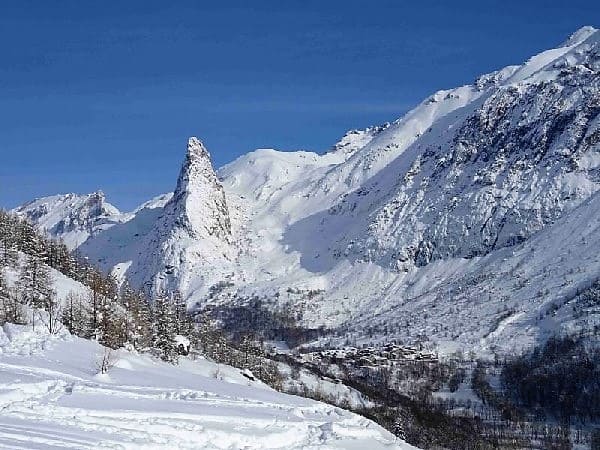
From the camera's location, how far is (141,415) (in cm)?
2761

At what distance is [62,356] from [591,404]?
153 metres

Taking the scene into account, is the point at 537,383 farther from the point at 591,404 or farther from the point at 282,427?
the point at 282,427

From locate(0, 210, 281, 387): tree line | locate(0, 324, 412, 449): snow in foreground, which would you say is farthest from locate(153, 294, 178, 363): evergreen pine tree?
locate(0, 324, 412, 449): snow in foreground

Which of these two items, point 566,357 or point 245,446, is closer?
point 245,446

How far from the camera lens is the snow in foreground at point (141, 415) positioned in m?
23.5

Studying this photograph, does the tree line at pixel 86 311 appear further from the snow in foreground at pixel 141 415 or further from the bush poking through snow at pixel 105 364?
the snow in foreground at pixel 141 415

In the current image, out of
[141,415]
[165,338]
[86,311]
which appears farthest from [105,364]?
[86,311]

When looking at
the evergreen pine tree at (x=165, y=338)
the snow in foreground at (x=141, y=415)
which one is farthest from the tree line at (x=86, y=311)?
the snow in foreground at (x=141, y=415)

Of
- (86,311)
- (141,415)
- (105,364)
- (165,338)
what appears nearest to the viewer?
(141,415)

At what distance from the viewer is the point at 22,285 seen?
8925cm

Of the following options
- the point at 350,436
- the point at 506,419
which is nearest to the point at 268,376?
the point at 506,419

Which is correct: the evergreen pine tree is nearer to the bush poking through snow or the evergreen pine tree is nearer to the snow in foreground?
the bush poking through snow

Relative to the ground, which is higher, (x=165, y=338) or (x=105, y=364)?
(x=165, y=338)

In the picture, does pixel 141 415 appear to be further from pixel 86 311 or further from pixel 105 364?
pixel 86 311
